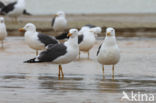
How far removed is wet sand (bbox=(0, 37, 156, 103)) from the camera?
849cm

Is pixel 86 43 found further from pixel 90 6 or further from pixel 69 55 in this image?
pixel 90 6

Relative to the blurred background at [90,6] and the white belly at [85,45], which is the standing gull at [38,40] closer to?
the white belly at [85,45]

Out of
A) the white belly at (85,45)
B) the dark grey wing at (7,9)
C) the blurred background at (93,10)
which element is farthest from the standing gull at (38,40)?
the dark grey wing at (7,9)

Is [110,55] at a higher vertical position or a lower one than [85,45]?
higher

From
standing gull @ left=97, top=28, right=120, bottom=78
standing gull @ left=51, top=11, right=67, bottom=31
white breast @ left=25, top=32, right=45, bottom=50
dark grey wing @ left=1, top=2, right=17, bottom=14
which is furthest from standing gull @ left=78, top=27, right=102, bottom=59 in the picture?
dark grey wing @ left=1, top=2, right=17, bottom=14

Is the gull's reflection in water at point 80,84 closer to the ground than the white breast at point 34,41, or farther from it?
closer to the ground

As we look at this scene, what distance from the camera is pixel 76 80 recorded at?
408 inches

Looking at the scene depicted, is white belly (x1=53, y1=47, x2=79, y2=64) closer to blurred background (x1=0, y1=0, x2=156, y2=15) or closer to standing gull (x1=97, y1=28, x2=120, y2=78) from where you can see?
standing gull (x1=97, y1=28, x2=120, y2=78)

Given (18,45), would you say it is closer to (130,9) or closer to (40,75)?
(40,75)

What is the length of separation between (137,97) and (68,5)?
77.7ft

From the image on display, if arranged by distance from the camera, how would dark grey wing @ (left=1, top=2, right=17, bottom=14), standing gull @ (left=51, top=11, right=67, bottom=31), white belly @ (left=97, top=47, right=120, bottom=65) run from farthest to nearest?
1. dark grey wing @ (left=1, top=2, right=17, bottom=14)
2. standing gull @ (left=51, top=11, right=67, bottom=31)
3. white belly @ (left=97, top=47, right=120, bottom=65)

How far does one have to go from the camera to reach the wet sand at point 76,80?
849cm

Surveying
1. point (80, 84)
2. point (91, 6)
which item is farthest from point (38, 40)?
point (91, 6)

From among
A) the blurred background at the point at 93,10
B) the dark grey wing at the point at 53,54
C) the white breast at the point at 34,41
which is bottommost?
the blurred background at the point at 93,10
